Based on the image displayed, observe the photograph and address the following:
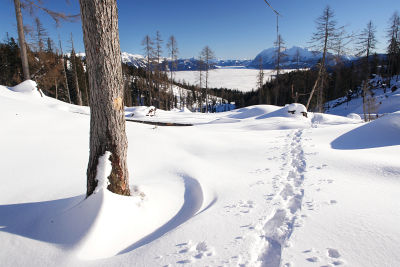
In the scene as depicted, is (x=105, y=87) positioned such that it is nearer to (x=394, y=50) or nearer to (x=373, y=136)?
(x=373, y=136)

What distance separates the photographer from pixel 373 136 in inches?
210

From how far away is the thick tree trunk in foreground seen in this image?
2.00 metres

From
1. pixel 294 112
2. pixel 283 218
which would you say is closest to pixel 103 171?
pixel 283 218

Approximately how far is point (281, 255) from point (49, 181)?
3.36 m

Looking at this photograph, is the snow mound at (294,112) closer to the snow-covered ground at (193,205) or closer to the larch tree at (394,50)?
the snow-covered ground at (193,205)

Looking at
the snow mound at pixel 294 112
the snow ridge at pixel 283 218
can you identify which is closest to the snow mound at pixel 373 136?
the snow ridge at pixel 283 218

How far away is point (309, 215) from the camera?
2.19 m

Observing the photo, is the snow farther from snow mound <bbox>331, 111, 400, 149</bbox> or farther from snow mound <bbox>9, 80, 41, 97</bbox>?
snow mound <bbox>9, 80, 41, 97</bbox>

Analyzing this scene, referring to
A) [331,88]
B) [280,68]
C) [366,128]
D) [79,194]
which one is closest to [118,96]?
[79,194]

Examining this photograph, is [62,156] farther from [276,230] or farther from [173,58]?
[173,58]

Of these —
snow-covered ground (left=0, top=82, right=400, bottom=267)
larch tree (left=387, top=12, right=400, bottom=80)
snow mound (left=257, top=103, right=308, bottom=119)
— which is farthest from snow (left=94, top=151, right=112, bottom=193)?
larch tree (left=387, top=12, right=400, bottom=80)

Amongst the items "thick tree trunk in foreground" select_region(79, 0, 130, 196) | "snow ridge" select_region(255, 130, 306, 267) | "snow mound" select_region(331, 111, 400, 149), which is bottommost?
"snow ridge" select_region(255, 130, 306, 267)

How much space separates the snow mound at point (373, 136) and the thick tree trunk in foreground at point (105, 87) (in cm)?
537

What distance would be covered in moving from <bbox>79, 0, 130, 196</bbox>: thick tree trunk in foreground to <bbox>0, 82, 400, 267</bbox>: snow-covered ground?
203 mm
